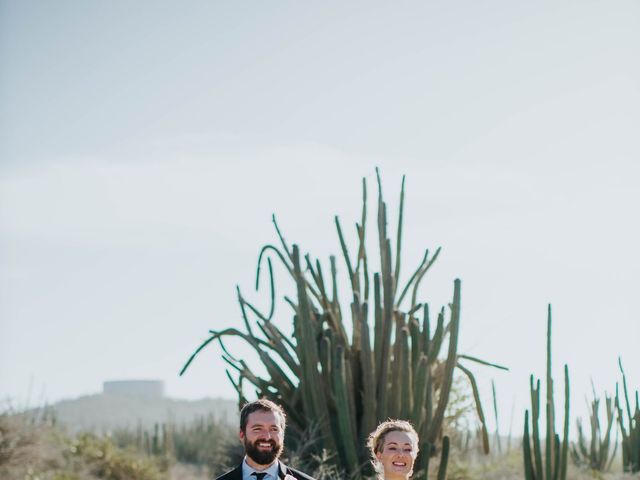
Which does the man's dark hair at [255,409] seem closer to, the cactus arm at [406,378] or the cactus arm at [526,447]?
the cactus arm at [406,378]

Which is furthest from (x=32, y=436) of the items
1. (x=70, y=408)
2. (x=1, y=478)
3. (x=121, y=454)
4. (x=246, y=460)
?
(x=70, y=408)

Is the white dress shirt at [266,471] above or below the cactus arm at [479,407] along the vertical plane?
below

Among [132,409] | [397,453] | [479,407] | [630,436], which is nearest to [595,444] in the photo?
[630,436]

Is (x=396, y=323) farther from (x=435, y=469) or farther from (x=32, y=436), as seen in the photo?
(x=32, y=436)

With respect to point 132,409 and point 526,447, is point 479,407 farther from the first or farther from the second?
point 132,409

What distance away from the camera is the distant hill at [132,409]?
55.8 m

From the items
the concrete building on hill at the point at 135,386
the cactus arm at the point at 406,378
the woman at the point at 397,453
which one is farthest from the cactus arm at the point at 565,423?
the concrete building on hill at the point at 135,386

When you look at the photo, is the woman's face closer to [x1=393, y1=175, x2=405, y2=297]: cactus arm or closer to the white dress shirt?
the white dress shirt

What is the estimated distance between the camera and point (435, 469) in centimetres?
1158

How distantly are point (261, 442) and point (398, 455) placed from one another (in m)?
0.71

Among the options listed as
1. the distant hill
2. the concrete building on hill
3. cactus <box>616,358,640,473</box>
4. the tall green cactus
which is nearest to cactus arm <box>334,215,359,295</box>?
the tall green cactus

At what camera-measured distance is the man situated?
4.90 m

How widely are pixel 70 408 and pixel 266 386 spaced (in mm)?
49118

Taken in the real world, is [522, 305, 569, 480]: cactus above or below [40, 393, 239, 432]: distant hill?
below
